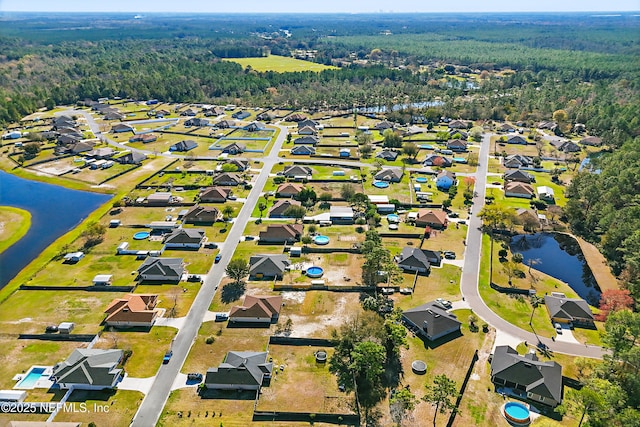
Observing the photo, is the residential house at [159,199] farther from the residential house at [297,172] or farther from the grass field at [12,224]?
the residential house at [297,172]

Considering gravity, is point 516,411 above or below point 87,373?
below

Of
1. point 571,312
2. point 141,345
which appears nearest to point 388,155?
point 571,312

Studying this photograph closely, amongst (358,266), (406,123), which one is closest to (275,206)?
(358,266)

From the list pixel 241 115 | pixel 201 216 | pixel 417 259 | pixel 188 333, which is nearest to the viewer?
pixel 188 333

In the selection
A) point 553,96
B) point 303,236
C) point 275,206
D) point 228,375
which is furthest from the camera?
point 553,96

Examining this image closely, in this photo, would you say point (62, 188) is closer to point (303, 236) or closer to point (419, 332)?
point (303, 236)

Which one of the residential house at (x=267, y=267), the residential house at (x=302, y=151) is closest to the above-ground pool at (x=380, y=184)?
the residential house at (x=302, y=151)

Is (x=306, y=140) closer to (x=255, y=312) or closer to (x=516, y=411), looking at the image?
(x=255, y=312)
